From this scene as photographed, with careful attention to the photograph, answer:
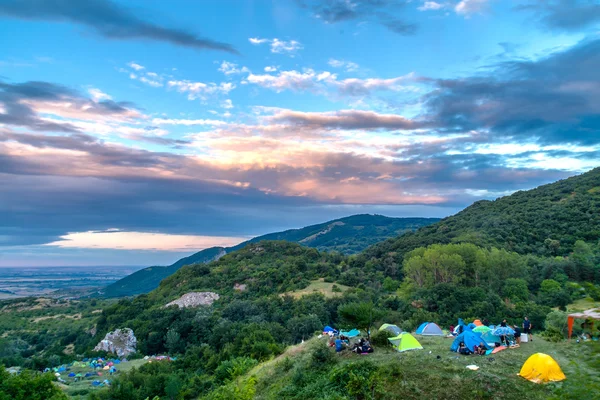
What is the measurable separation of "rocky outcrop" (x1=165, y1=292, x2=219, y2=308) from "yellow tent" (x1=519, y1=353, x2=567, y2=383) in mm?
62467

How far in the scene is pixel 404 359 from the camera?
19.3 m

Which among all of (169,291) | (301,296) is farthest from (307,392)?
(169,291)

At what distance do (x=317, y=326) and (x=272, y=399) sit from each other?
2936 centimetres

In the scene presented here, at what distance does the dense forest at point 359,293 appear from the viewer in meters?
33.7

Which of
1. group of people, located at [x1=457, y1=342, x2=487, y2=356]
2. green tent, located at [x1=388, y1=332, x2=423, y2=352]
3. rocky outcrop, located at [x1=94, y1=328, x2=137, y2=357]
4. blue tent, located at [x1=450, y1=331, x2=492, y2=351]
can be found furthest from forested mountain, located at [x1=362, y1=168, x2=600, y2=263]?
group of people, located at [x1=457, y1=342, x2=487, y2=356]

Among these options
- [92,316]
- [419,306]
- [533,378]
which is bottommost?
[92,316]

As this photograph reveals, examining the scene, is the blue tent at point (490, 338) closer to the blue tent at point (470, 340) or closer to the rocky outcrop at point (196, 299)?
the blue tent at point (470, 340)

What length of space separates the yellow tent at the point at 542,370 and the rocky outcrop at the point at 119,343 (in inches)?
2044

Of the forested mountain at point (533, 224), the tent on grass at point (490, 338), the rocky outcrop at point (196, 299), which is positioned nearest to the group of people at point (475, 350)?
the tent on grass at point (490, 338)

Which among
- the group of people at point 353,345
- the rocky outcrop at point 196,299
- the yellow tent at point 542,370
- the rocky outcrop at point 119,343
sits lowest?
the rocky outcrop at point 119,343

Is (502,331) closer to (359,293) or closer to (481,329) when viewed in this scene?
(481,329)

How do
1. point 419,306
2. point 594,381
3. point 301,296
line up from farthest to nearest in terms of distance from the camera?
point 301,296 < point 419,306 < point 594,381

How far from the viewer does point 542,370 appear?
15.3 m

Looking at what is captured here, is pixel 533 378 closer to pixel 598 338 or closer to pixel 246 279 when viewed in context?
pixel 598 338
